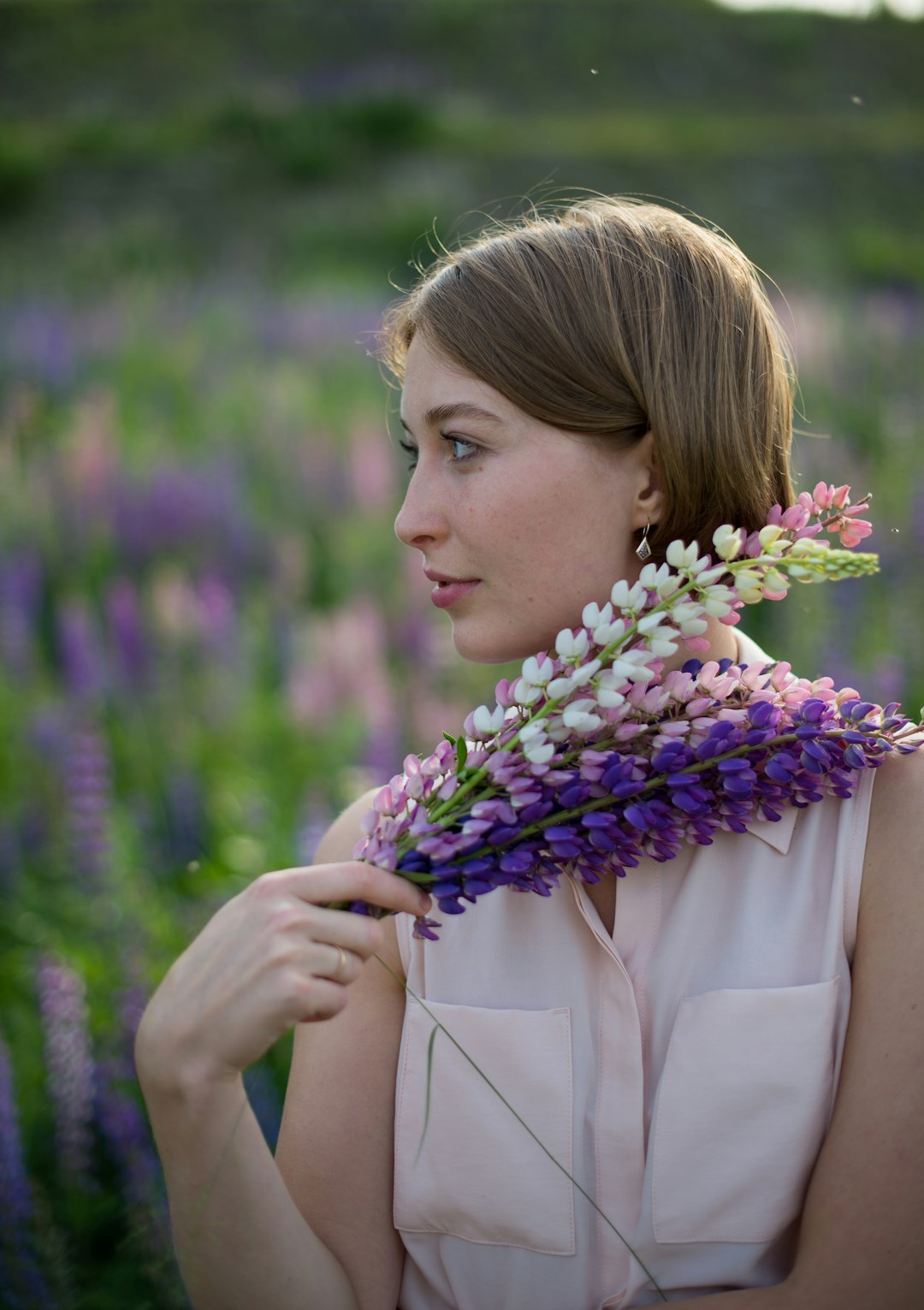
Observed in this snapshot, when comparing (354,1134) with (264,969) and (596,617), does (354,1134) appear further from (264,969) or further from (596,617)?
(596,617)

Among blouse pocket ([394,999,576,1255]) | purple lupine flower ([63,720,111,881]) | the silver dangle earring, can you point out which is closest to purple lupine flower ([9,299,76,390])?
purple lupine flower ([63,720,111,881])

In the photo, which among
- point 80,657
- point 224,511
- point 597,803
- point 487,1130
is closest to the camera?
point 597,803

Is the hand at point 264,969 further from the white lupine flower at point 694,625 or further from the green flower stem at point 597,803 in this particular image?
the white lupine flower at point 694,625

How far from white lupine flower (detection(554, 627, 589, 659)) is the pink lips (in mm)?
375

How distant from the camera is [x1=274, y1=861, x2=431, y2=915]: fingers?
1.33 meters

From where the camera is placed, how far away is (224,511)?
18.2ft

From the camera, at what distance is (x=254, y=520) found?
5.59 metres

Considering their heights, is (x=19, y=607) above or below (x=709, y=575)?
above

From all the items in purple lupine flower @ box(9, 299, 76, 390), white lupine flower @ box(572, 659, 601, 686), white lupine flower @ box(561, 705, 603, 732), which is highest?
purple lupine flower @ box(9, 299, 76, 390)

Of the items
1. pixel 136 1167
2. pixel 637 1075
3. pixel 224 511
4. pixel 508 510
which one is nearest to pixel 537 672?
pixel 508 510

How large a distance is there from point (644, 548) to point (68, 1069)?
1.72 metres

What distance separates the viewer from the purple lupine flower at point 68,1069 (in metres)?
2.52

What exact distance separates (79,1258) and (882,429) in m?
4.60

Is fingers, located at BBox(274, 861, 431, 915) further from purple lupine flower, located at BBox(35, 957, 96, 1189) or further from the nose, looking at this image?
purple lupine flower, located at BBox(35, 957, 96, 1189)
